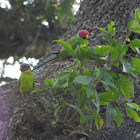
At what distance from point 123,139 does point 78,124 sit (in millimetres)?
353

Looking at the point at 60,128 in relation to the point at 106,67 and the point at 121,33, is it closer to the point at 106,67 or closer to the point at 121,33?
the point at 106,67

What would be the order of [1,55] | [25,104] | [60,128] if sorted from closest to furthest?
[60,128] < [25,104] < [1,55]

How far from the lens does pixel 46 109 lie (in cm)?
166

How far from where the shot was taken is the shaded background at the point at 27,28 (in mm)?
5848

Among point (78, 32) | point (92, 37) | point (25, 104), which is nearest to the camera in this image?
point (25, 104)

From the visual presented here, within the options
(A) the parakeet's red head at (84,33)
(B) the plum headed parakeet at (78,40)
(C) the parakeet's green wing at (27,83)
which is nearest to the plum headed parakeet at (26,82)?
(C) the parakeet's green wing at (27,83)

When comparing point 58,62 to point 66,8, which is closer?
point 58,62

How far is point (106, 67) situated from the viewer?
1.38 m

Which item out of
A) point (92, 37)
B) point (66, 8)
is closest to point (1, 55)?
point (66, 8)

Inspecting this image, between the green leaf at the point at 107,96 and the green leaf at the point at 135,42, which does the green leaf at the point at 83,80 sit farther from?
the green leaf at the point at 135,42

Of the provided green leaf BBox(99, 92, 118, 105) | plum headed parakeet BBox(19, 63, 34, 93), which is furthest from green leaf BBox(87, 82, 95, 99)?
plum headed parakeet BBox(19, 63, 34, 93)

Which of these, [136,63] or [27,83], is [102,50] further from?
[27,83]

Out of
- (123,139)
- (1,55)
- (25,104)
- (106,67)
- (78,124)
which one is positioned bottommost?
(123,139)

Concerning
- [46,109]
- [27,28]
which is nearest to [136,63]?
[46,109]
